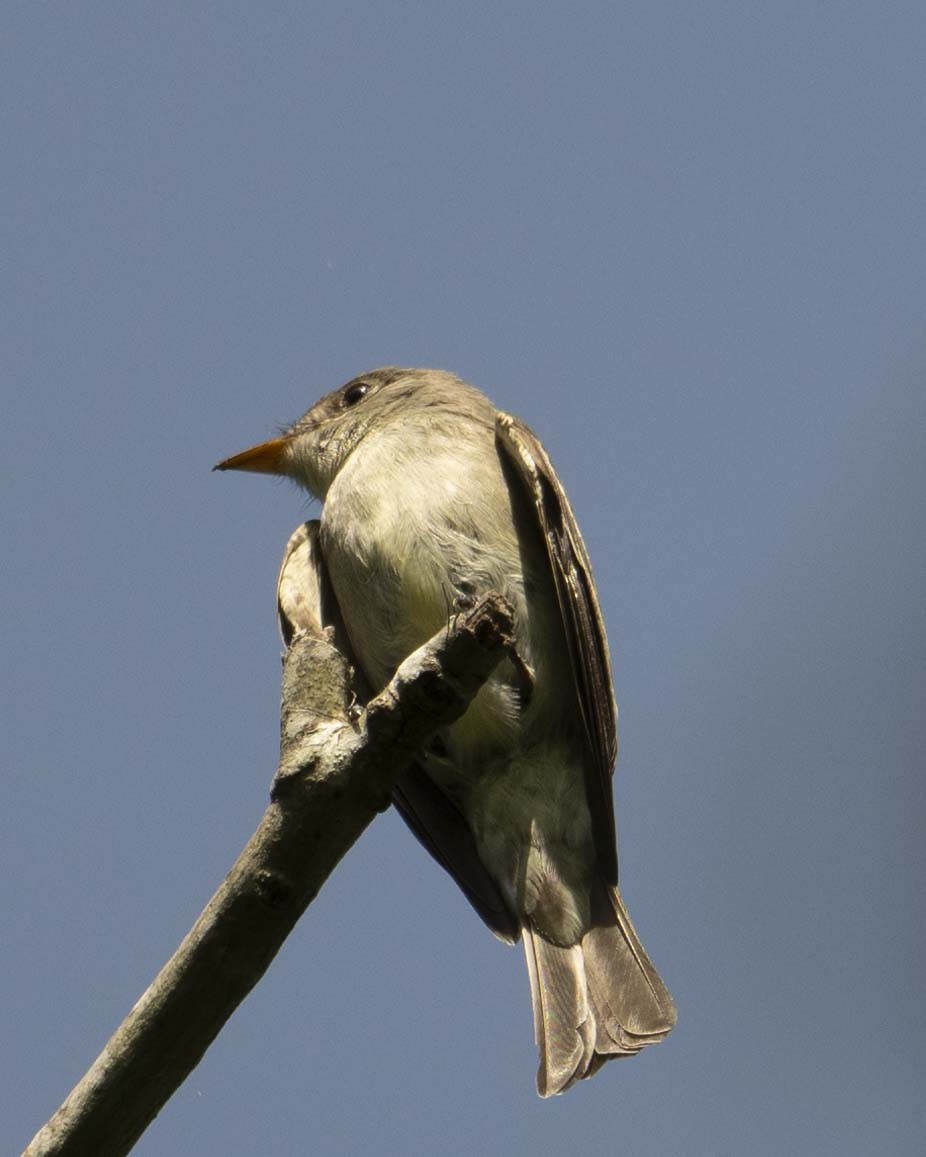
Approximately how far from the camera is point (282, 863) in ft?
11.0

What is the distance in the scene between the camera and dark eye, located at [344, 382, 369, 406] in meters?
6.90

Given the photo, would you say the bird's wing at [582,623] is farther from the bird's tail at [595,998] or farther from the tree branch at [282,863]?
the tree branch at [282,863]

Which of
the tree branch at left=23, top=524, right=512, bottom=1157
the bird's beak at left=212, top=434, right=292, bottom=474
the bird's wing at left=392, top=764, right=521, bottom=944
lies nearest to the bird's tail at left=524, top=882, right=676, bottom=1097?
the bird's wing at left=392, top=764, right=521, bottom=944

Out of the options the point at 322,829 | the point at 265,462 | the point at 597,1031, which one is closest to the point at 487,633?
the point at 322,829

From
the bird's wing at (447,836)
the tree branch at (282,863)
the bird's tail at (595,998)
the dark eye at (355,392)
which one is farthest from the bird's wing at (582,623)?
the dark eye at (355,392)

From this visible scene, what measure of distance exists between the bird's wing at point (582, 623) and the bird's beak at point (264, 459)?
4.92 ft

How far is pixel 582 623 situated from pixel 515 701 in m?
0.39

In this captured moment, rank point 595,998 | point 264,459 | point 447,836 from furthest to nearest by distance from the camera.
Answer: point 264,459
point 447,836
point 595,998

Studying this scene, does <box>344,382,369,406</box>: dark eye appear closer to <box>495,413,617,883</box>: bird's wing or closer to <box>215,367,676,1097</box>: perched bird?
<box>215,367,676,1097</box>: perched bird

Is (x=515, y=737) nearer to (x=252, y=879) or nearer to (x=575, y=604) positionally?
(x=575, y=604)

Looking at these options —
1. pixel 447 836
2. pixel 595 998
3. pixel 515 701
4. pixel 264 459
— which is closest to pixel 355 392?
pixel 264 459

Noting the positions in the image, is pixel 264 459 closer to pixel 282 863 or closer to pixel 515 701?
pixel 515 701

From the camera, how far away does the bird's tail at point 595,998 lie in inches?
194

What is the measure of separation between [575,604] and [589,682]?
261 millimetres
